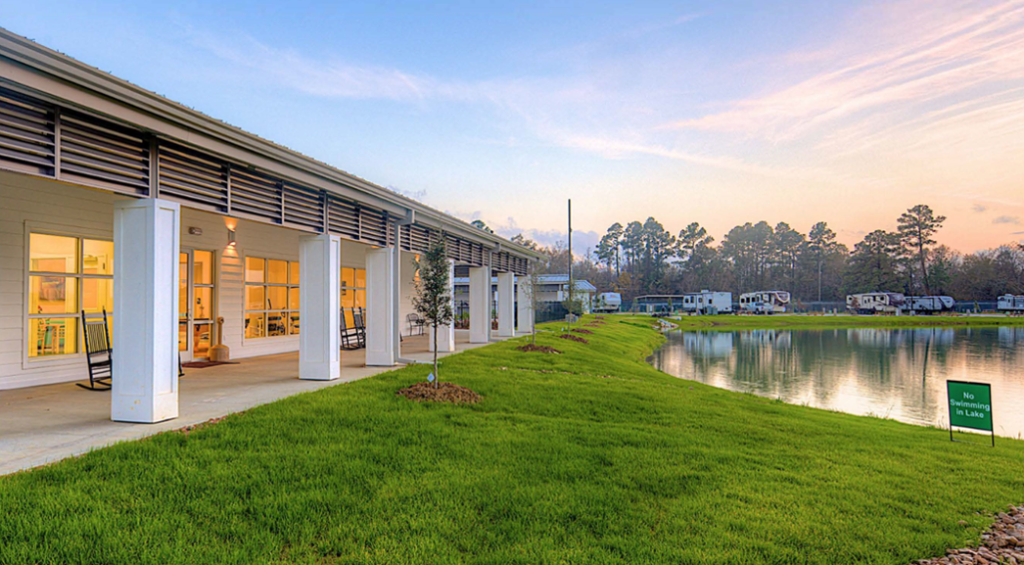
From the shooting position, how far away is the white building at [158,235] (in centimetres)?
449

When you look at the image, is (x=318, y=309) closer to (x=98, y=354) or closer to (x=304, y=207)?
(x=304, y=207)

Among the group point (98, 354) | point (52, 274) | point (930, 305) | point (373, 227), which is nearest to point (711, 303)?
point (930, 305)

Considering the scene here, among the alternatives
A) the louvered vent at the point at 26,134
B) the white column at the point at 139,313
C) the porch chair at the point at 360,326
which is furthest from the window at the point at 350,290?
the louvered vent at the point at 26,134

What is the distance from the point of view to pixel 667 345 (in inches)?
1070

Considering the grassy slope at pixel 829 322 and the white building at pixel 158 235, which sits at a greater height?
the white building at pixel 158 235

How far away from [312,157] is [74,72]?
3.41 m

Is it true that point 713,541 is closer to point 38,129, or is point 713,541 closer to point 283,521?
point 283,521

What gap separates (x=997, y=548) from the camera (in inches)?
136

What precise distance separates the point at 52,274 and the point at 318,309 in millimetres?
3942

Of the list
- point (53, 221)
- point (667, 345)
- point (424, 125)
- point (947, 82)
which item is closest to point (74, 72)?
point (53, 221)

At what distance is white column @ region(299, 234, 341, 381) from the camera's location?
8.29 meters

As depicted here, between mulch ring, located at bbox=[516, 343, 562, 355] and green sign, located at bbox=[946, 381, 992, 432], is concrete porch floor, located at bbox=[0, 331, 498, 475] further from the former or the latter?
green sign, located at bbox=[946, 381, 992, 432]

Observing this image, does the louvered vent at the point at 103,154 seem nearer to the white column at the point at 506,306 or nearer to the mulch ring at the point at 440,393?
the mulch ring at the point at 440,393

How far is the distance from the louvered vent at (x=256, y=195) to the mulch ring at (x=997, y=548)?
780 cm
